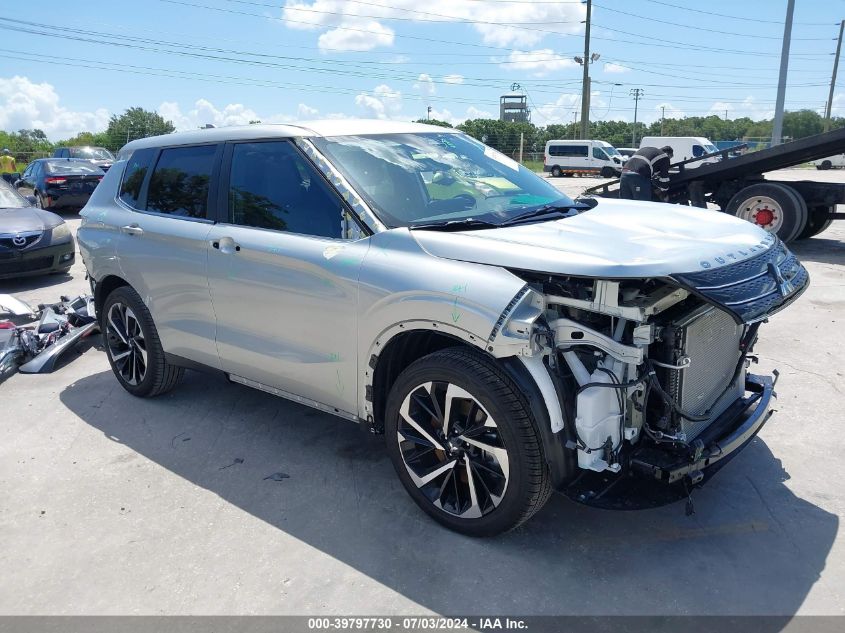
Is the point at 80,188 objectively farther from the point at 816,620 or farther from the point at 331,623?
the point at 816,620

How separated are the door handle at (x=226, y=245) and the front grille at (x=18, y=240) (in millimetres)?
6091

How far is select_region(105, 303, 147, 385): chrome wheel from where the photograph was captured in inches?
192

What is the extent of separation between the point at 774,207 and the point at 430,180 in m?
8.96

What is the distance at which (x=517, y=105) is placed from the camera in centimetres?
7050

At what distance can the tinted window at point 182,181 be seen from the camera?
425 cm

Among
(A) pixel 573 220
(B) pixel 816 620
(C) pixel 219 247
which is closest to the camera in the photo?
(B) pixel 816 620

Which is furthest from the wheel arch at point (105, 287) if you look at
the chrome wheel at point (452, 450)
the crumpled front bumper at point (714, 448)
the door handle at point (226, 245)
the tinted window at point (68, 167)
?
the tinted window at point (68, 167)

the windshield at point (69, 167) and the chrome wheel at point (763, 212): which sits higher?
the windshield at point (69, 167)

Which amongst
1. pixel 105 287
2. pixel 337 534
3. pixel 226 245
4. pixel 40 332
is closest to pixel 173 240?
pixel 226 245

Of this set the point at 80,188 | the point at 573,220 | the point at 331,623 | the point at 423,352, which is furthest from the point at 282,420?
the point at 80,188

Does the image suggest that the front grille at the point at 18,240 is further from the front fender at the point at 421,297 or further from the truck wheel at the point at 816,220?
the truck wheel at the point at 816,220

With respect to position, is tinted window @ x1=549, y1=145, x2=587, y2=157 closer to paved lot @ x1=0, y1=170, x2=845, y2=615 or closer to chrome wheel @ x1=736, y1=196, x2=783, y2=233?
chrome wheel @ x1=736, y1=196, x2=783, y2=233

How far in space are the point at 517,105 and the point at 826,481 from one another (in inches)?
2806

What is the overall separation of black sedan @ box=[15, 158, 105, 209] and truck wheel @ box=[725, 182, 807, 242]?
45.4ft
